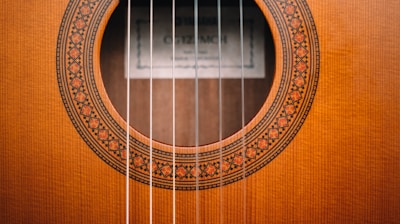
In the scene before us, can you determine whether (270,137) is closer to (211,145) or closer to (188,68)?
(211,145)

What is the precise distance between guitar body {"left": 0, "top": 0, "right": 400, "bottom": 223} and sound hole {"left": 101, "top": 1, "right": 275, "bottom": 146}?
262mm

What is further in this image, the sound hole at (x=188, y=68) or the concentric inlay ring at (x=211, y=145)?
the sound hole at (x=188, y=68)

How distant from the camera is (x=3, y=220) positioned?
0.79m

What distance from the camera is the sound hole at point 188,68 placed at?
107cm

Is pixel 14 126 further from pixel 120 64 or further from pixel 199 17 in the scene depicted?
pixel 199 17

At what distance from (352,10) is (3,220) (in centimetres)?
83

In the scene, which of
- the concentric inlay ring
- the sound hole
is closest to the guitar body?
the concentric inlay ring

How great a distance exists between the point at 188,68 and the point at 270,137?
365 millimetres

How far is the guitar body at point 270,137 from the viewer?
2.59 feet

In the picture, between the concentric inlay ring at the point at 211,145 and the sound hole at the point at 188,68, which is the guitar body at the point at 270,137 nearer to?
the concentric inlay ring at the point at 211,145

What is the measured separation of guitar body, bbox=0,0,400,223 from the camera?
79 centimetres

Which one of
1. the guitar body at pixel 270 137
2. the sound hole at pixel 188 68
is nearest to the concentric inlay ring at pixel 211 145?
the guitar body at pixel 270 137

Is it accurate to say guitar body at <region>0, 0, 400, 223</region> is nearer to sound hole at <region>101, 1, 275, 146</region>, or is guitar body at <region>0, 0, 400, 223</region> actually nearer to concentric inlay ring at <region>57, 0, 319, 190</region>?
concentric inlay ring at <region>57, 0, 319, 190</region>

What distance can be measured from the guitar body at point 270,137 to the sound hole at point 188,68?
26 cm
